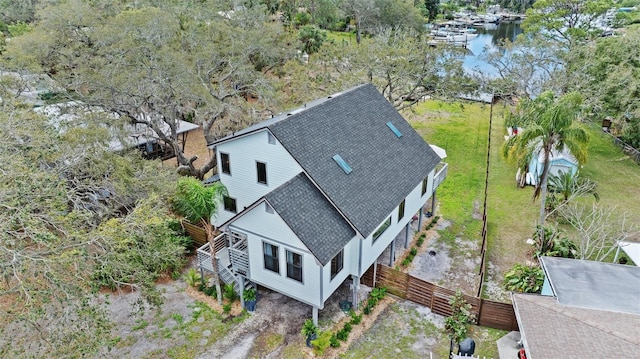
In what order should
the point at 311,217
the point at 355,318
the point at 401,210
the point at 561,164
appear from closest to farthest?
the point at 311,217 → the point at 355,318 → the point at 401,210 → the point at 561,164

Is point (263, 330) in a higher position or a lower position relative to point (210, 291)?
lower

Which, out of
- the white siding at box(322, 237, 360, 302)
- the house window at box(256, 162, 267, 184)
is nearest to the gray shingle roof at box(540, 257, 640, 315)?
the white siding at box(322, 237, 360, 302)

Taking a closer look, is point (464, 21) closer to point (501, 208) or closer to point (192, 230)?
point (501, 208)

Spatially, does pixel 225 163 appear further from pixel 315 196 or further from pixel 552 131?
pixel 552 131

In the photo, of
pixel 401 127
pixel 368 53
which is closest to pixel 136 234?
pixel 401 127

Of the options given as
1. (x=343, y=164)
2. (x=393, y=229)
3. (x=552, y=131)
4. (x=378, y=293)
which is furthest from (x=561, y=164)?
(x=343, y=164)

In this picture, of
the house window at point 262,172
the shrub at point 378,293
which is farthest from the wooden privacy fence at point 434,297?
the house window at point 262,172

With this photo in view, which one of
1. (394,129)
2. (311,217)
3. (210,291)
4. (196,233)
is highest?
(394,129)
